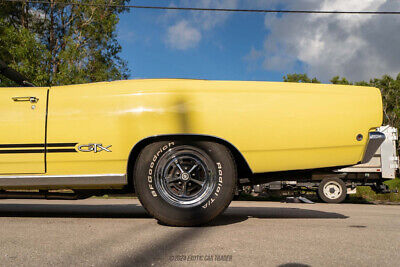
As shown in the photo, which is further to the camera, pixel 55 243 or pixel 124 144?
pixel 124 144

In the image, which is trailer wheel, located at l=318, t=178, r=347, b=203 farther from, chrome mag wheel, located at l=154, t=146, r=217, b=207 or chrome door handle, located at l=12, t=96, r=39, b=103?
chrome door handle, located at l=12, t=96, r=39, b=103

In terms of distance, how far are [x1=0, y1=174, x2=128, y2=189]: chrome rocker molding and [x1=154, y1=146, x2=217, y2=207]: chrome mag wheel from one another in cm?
39

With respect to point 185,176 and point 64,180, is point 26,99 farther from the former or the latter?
point 185,176

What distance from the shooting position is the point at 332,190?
10875 mm

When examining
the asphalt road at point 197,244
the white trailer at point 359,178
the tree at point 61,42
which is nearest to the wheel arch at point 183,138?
the asphalt road at point 197,244

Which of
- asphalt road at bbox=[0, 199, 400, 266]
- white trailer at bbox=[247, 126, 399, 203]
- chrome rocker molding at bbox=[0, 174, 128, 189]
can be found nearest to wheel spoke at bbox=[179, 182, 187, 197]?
asphalt road at bbox=[0, 199, 400, 266]

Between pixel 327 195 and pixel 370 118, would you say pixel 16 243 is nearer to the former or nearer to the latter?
pixel 370 118

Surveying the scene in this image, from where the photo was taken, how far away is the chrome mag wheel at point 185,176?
3148 mm

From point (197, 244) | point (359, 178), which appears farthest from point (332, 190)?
point (197, 244)

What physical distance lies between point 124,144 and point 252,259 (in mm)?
1678

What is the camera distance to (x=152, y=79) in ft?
11.2

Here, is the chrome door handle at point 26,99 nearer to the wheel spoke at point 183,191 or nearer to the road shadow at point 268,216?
the wheel spoke at point 183,191

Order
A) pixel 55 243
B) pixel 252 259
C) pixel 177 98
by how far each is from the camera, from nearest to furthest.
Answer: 1. pixel 252 259
2. pixel 55 243
3. pixel 177 98

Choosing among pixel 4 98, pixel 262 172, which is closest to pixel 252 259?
pixel 262 172
